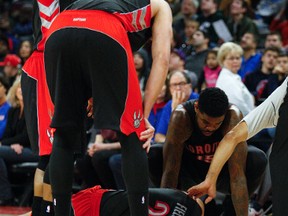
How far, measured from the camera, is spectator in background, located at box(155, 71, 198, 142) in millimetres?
7047

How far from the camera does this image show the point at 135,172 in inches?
146

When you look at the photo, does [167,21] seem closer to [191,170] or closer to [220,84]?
[191,170]

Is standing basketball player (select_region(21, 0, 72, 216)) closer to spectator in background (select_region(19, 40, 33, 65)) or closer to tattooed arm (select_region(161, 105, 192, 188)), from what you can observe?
tattooed arm (select_region(161, 105, 192, 188))

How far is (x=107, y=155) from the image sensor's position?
7398 millimetres

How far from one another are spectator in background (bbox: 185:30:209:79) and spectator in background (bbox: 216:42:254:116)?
3.28ft

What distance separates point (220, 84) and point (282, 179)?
4034 mm

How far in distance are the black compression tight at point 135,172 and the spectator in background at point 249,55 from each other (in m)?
5.70

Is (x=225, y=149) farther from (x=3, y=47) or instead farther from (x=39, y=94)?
(x=3, y=47)

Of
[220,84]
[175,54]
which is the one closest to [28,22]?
[175,54]

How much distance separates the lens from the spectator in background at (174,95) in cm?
705

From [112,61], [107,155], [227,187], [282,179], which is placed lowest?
[107,155]

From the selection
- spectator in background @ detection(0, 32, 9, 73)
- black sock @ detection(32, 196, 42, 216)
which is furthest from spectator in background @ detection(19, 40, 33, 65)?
black sock @ detection(32, 196, 42, 216)

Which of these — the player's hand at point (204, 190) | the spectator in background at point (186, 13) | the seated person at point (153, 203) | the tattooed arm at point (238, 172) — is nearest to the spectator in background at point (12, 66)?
the spectator in background at point (186, 13)

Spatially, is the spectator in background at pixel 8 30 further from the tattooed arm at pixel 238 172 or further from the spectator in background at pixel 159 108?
the tattooed arm at pixel 238 172
